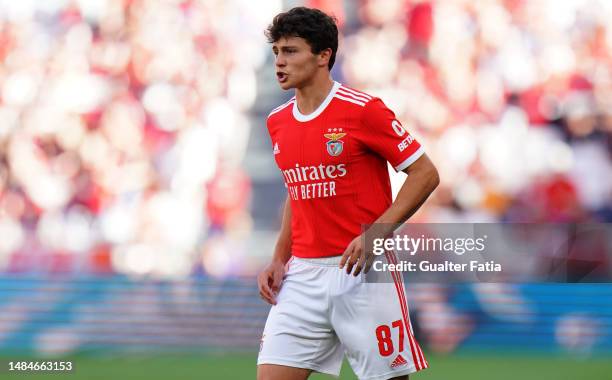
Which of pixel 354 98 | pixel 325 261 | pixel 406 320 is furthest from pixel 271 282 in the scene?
pixel 354 98

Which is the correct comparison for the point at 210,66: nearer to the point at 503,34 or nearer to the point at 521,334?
the point at 503,34

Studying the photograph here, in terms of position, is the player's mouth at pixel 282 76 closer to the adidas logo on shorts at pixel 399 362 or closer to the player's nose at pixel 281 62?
the player's nose at pixel 281 62

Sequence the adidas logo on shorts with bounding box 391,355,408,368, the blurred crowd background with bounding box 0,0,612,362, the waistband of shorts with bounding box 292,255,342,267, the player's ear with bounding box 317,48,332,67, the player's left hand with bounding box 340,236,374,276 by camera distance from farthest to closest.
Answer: the blurred crowd background with bounding box 0,0,612,362
the player's ear with bounding box 317,48,332,67
the waistband of shorts with bounding box 292,255,342,267
the adidas logo on shorts with bounding box 391,355,408,368
the player's left hand with bounding box 340,236,374,276

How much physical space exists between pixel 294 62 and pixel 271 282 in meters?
0.81

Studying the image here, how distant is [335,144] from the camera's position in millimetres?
3535

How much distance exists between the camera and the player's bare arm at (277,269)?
3.72 m

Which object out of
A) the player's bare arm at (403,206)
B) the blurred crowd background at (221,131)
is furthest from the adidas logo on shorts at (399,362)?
the blurred crowd background at (221,131)

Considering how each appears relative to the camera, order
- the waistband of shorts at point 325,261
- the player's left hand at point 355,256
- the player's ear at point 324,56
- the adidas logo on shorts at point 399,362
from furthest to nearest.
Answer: the player's ear at point 324,56 < the waistband of shorts at point 325,261 < the adidas logo on shorts at point 399,362 < the player's left hand at point 355,256

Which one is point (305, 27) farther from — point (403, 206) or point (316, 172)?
point (403, 206)

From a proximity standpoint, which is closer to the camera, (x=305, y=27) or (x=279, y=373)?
(x=279, y=373)

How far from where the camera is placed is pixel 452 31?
8.25 meters

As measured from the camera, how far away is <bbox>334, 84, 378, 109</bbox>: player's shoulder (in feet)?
11.6

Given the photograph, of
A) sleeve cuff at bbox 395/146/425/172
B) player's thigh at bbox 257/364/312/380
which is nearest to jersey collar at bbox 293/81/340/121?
sleeve cuff at bbox 395/146/425/172

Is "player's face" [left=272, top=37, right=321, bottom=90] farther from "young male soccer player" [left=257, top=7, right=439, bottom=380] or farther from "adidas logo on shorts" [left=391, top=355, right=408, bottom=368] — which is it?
"adidas logo on shorts" [left=391, top=355, right=408, bottom=368]
